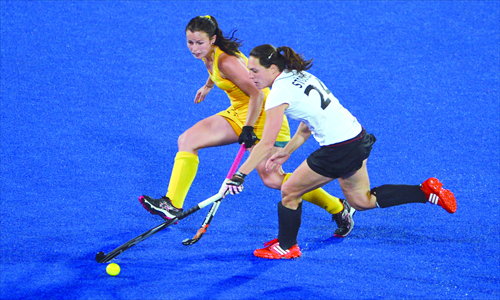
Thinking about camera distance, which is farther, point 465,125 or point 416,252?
point 465,125

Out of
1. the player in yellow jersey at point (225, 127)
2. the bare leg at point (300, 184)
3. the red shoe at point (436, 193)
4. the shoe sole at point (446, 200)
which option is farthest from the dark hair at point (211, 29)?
the shoe sole at point (446, 200)

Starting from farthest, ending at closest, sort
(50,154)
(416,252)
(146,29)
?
(146,29) → (50,154) → (416,252)

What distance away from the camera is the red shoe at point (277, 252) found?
164 inches

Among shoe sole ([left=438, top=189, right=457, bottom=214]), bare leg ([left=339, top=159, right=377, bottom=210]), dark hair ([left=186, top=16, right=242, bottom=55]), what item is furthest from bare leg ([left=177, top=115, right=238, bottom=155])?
shoe sole ([left=438, top=189, right=457, bottom=214])

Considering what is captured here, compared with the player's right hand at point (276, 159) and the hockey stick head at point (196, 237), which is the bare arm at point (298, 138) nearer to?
the player's right hand at point (276, 159)

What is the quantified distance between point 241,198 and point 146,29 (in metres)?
3.68

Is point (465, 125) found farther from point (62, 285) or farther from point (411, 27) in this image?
point (62, 285)

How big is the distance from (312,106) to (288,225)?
0.86 m

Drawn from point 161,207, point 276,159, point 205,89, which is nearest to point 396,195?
point 276,159

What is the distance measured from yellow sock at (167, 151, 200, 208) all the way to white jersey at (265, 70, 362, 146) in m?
0.94

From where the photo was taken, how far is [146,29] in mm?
7855

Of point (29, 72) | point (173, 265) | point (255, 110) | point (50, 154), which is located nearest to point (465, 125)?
point (255, 110)

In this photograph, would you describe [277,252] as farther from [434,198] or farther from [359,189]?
[434,198]

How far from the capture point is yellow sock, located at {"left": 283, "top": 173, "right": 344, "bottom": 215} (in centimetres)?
439
